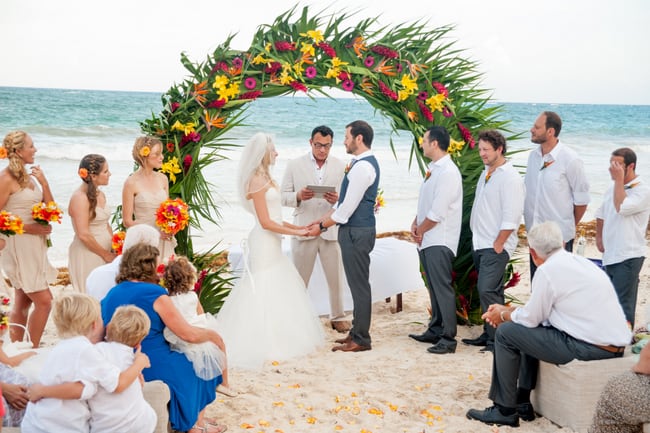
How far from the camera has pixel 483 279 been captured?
19.7 feet

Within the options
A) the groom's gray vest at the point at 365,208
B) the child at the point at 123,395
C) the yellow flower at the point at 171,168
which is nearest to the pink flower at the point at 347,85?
the groom's gray vest at the point at 365,208

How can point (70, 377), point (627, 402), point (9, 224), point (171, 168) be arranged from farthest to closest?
point (171, 168)
point (9, 224)
point (627, 402)
point (70, 377)

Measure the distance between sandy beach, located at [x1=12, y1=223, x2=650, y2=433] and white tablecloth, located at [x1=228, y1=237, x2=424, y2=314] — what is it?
2.05ft

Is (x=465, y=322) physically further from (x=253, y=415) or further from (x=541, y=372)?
(x=253, y=415)

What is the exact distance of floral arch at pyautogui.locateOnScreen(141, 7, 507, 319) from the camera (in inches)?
Result: 253

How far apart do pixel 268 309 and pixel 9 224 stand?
Answer: 213cm

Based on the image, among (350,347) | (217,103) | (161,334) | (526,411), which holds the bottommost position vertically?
(350,347)

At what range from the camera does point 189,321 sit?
4402 millimetres

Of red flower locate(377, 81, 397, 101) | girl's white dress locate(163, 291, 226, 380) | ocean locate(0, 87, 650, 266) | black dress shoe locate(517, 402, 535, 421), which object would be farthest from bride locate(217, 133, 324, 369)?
ocean locate(0, 87, 650, 266)

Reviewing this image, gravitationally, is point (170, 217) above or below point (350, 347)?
above

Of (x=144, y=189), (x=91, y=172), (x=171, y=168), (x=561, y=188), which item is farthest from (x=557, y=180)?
(x=91, y=172)

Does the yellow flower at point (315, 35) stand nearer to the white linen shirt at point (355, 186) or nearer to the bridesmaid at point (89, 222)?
the white linen shirt at point (355, 186)

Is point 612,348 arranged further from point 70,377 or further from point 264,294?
point 70,377

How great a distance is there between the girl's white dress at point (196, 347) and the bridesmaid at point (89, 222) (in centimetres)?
159
